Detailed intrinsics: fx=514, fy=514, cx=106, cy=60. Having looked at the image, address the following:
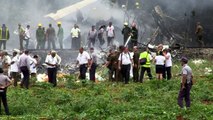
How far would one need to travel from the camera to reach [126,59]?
21.4 meters

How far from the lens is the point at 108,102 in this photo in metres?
16.4

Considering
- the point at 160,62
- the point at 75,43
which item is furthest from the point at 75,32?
the point at 160,62

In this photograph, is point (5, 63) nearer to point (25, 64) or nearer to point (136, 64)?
point (25, 64)

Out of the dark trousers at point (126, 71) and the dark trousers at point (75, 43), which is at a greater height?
the dark trousers at point (75, 43)

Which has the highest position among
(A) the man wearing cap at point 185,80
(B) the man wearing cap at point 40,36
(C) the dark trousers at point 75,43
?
(B) the man wearing cap at point 40,36

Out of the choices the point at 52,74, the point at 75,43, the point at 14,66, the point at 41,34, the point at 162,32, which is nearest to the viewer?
the point at 14,66

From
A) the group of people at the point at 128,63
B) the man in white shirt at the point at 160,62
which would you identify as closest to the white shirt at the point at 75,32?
the group of people at the point at 128,63

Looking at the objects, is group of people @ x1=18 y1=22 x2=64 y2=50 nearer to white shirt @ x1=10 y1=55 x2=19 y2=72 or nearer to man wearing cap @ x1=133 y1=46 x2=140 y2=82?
man wearing cap @ x1=133 y1=46 x2=140 y2=82

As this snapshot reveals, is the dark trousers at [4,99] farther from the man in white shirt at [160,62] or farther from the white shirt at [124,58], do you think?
the man in white shirt at [160,62]

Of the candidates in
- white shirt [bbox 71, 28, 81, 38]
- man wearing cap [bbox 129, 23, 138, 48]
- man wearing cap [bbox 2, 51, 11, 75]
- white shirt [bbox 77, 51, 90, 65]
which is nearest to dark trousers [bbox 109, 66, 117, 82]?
white shirt [bbox 77, 51, 90, 65]

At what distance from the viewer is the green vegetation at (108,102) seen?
14.0 m

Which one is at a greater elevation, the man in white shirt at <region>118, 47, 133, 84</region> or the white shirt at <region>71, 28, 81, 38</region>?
the white shirt at <region>71, 28, 81, 38</region>

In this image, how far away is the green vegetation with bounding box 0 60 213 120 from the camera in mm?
14008

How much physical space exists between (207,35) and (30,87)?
15297 millimetres
